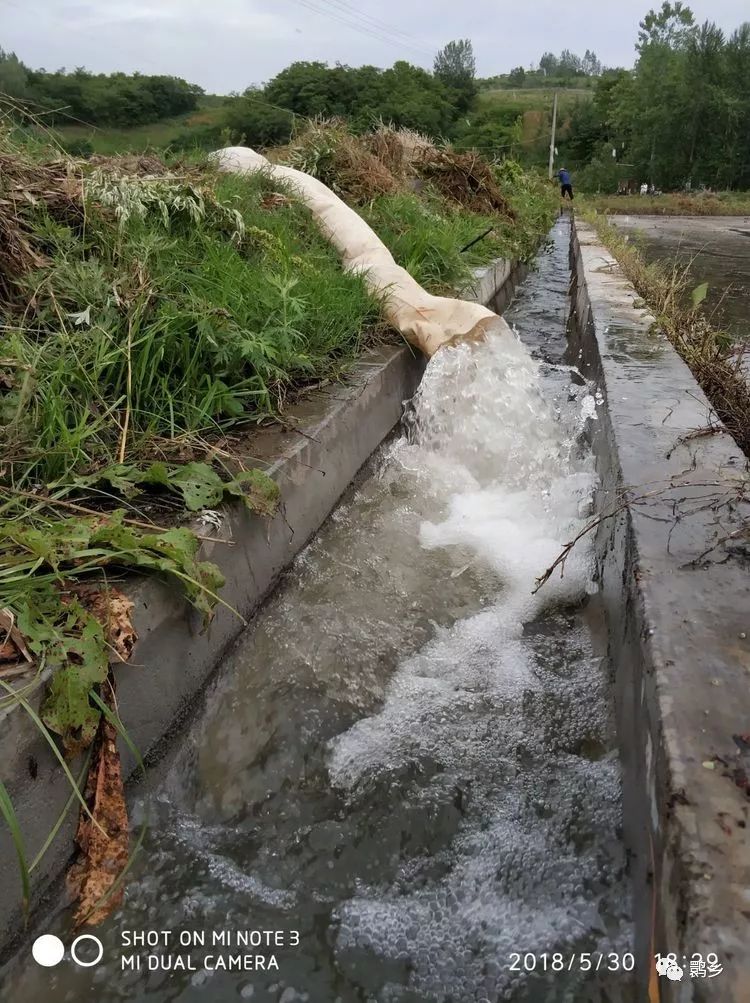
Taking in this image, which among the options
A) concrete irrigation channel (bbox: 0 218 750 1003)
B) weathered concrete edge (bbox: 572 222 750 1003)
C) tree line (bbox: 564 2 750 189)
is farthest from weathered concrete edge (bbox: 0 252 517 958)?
tree line (bbox: 564 2 750 189)

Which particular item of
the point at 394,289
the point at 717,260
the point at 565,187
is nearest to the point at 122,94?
the point at 565,187

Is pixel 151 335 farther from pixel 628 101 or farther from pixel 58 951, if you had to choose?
pixel 628 101

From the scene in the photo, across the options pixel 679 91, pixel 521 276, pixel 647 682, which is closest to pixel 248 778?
pixel 647 682

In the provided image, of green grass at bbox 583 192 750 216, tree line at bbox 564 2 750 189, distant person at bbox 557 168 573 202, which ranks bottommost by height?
green grass at bbox 583 192 750 216

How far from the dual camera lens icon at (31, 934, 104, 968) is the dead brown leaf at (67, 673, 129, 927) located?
10cm

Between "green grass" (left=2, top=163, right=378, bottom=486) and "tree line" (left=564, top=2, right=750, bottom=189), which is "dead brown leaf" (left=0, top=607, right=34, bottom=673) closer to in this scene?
"green grass" (left=2, top=163, right=378, bottom=486)

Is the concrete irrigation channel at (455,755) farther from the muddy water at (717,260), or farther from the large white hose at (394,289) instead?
the muddy water at (717,260)

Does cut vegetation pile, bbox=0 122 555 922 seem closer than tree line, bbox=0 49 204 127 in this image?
Yes

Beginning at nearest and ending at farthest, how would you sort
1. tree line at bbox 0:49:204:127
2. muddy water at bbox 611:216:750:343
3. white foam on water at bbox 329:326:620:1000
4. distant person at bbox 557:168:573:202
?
white foam on water at bbox 329:326:620:1000, muddy water at bbox 611:216:750:343, distant person at bbox 557:168:573:202, tree line at bbox 0:49:204:127

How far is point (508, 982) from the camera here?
5.25 ft

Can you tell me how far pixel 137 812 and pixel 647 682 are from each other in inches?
59.6

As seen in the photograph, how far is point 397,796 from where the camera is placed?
2115mm

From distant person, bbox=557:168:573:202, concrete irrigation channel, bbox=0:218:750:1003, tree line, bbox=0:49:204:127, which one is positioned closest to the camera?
concrete irrigation channel, bbox=0:218:750:1003

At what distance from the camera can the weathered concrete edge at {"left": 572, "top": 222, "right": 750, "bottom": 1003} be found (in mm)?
1229
